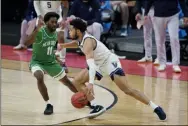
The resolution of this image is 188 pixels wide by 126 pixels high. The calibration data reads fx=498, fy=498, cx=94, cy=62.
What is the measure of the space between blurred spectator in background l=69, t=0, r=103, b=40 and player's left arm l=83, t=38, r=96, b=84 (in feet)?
16.1

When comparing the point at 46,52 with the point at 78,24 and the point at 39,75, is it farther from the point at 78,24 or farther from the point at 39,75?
the point at 78,24

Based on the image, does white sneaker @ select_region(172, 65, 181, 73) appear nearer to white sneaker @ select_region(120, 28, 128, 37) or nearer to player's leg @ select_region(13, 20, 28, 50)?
white sneaker @ select_region(120, 28, 128, 37)

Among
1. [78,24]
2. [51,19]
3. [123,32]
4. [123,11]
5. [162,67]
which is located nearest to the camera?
[78,24]

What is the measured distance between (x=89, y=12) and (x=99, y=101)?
4245 mm

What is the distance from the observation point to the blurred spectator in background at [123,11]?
566 inches

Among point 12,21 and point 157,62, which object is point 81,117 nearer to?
point 157,62

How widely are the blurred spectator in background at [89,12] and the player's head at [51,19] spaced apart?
440 centimetres

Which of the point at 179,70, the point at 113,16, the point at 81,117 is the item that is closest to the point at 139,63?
the point at 179,70

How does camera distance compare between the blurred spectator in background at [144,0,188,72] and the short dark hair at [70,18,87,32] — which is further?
the blurred spectator in background at [144,0,188,72]

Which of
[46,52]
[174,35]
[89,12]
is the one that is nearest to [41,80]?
[46,52]

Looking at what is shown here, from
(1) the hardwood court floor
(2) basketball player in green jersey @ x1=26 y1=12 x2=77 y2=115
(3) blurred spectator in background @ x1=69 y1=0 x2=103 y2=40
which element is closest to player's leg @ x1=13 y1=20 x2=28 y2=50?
(3) blurred spectator in background @ x1=69 y1=0 x2=103 y2=40

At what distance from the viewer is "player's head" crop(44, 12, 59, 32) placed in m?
7.30

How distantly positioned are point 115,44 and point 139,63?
1790 millimetres

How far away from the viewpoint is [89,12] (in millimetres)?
11867
